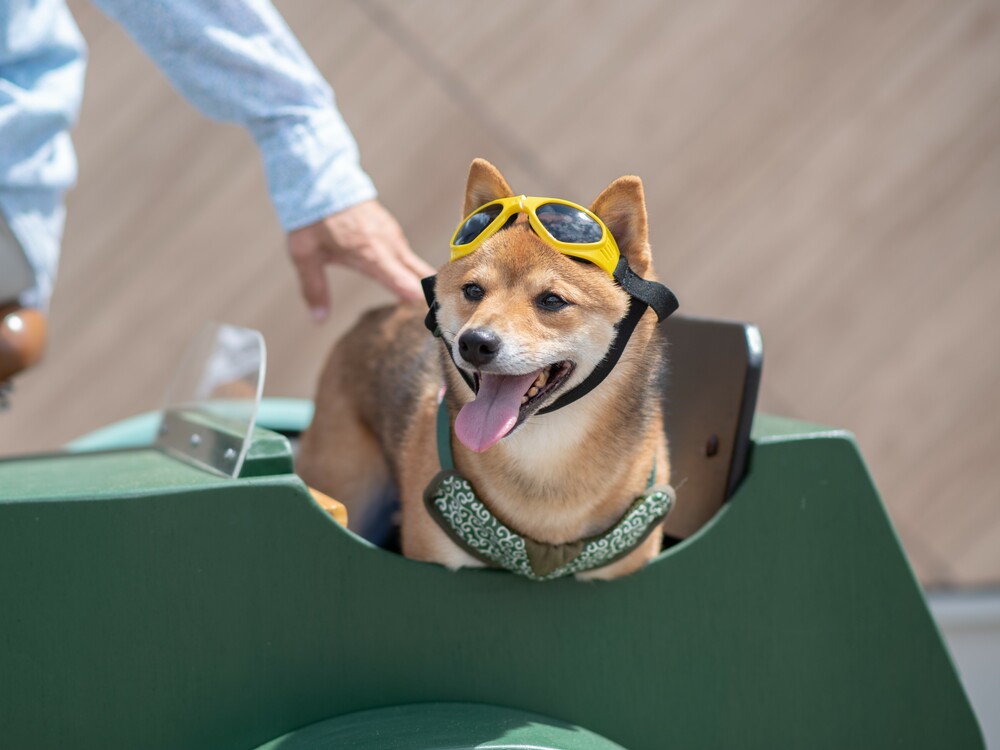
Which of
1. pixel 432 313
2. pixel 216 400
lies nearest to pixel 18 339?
pixel 216 400

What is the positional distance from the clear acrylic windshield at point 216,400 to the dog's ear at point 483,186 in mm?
364

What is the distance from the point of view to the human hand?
62.4 inches

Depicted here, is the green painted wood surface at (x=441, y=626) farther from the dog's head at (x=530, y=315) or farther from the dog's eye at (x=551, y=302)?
the dog's eye at (x=551, y=302)

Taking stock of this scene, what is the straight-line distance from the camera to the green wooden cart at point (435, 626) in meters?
1.13

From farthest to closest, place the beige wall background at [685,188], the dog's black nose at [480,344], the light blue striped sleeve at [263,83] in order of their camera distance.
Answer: the beige wall background at [685,188] → the light blue striped sleeve at [263,83] → the dog's black nose at [480,344]

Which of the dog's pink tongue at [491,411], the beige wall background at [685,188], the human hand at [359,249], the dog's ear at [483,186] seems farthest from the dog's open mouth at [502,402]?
the beige wall background at [685,188]

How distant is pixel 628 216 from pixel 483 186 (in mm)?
188

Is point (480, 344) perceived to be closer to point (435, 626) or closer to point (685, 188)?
point (435, 626)

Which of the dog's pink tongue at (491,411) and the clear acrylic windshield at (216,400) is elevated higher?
the dog's pink tongue at (491,411)

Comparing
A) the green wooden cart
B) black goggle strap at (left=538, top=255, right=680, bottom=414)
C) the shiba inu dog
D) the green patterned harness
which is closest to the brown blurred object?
the green wooden cart

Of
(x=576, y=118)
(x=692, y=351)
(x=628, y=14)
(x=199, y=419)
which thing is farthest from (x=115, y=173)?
(x=692, y=351)

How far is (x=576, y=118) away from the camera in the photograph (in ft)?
10.4

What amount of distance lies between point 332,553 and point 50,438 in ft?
7.35

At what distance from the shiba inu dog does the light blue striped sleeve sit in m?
0.38
